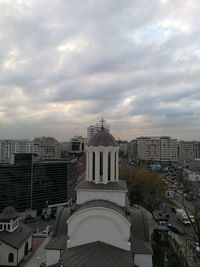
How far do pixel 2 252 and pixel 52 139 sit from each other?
305 feet

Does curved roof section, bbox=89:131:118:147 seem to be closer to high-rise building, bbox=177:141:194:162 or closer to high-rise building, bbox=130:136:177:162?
high-rise building, bbox=130:136:177:162

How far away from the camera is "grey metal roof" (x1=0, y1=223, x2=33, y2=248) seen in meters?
20.2

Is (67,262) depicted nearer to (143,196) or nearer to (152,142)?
(143,196)

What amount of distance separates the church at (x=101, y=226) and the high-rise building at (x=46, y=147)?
8463 centimetres

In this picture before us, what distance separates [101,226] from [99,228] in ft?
0.43

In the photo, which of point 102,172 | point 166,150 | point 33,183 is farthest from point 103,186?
point 166,150

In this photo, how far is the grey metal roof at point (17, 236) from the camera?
2019 centimetres

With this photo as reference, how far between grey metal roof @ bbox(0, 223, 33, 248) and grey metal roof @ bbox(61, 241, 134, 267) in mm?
8832

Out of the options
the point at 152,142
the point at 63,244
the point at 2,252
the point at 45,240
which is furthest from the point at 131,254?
the point at 152,142

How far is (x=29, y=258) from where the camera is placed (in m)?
21.3

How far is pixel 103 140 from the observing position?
54.3 ft

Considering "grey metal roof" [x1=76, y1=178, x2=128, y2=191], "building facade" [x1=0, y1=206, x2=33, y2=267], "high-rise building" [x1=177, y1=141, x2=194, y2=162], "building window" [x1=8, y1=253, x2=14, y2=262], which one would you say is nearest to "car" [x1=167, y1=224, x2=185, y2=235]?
"building facade" [x1=0, y1=206, x2=33, y2=267]

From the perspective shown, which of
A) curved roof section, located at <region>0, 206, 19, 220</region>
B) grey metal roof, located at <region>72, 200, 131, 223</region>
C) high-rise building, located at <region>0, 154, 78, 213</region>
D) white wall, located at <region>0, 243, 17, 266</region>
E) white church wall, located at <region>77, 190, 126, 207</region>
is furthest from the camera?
high-rise building, located at <region>0, 154, 78, 213</region>

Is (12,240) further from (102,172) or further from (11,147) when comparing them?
(11,147)
